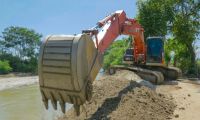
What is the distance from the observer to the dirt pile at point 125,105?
842 cm

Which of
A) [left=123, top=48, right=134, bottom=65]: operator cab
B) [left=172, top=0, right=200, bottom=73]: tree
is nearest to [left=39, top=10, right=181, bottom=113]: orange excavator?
[left=123, top=48, right=134, bottom=65]: operator cab

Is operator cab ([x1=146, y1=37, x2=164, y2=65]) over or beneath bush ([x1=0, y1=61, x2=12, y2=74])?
over

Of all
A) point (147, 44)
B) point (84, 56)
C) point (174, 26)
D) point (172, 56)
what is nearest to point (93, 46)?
point (84, 56)

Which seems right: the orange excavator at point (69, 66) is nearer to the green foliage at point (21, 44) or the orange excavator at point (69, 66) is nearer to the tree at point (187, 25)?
the tree at point (187, 25)

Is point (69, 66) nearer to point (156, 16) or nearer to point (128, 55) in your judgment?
point (128, 55)

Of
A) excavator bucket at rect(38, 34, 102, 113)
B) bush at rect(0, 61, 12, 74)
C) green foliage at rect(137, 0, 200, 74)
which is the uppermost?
green foliage at rect(137, 0, 200, 74)

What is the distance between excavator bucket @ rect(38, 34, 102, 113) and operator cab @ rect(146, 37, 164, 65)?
8.04m

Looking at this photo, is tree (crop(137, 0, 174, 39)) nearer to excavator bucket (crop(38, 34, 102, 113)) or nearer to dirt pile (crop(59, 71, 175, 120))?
dirt pile (crop(59, 71, 175, 120))

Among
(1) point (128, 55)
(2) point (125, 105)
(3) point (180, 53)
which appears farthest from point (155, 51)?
(3) point (180, 53)

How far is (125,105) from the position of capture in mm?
8961

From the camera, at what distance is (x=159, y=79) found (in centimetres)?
1455

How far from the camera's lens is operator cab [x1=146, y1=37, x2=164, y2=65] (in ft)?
49.8

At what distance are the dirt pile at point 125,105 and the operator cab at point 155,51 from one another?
4016mm

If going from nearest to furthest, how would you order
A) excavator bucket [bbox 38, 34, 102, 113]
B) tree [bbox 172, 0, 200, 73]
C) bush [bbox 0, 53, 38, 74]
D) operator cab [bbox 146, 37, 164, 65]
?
1. excavator bucket [bbox 38, 34, 102, 113]
2. operator cab [bbox 146, 37, 164, 65]
3. tree [bbox 172, 0, 200, 73]
4. bush [bbox 0, 53, 38, 74]
